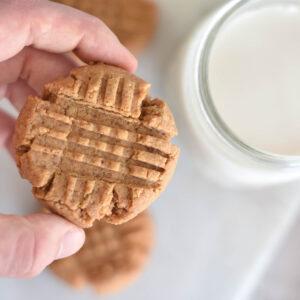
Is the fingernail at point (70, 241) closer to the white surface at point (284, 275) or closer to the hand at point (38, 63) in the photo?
the hand at point (38, 63)

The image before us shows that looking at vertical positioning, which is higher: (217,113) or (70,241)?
(217,113)

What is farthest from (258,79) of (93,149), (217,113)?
(93,149)

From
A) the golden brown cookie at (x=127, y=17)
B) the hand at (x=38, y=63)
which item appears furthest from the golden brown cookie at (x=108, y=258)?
the golden brown cookie at (x=127, y=17)

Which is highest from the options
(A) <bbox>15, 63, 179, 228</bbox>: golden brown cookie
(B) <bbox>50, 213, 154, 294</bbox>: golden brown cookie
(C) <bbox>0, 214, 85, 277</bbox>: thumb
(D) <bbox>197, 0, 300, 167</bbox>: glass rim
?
(D) <bbox>197, 0, 300, 167</bbox>: glass rim

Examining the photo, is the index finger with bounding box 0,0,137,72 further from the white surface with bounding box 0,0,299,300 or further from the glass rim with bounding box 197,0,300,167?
the white surface with bounding box 0,0,299,300

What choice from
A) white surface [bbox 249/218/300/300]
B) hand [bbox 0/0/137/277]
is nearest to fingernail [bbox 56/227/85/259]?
hand [bbox 0/0/137/277]

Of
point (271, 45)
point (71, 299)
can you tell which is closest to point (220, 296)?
point (71, 299)

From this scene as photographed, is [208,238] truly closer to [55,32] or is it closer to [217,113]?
[217,113]

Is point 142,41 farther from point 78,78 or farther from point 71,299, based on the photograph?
point 71,299
